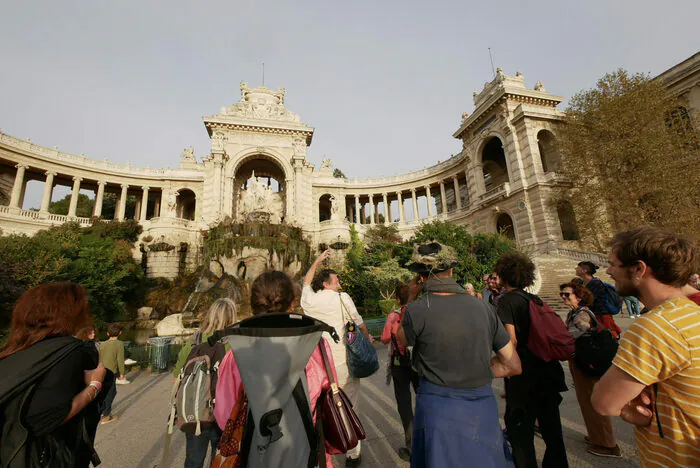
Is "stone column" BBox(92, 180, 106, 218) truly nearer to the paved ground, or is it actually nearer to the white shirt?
the paved ground

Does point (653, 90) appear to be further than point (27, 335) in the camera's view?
Yes

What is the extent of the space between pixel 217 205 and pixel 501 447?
28730 millimetres

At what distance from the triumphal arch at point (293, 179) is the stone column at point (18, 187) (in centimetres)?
8

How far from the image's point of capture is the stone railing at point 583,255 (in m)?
15.9

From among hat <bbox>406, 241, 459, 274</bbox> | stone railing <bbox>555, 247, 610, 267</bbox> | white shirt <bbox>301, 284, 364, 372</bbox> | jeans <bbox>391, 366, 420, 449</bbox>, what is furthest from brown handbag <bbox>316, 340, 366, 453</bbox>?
stone railing <bbox>555, 247, 610, 267</bbox>

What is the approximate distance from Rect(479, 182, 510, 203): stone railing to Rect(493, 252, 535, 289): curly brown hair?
23.5 m

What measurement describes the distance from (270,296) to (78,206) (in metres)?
49.6

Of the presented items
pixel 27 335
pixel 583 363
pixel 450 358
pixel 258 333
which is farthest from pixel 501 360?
pixel 27 335

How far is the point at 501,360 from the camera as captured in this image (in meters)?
2.12

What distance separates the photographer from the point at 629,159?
15789 mm

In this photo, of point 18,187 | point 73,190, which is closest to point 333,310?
point 18,187

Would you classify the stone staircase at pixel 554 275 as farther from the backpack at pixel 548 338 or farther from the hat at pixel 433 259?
the hat at pixel 433 259

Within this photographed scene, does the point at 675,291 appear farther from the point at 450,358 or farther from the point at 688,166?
the point at 688,166

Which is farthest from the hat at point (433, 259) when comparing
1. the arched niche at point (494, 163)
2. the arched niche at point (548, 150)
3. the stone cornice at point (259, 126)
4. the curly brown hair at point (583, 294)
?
the stone cornice at point (259, 126)
